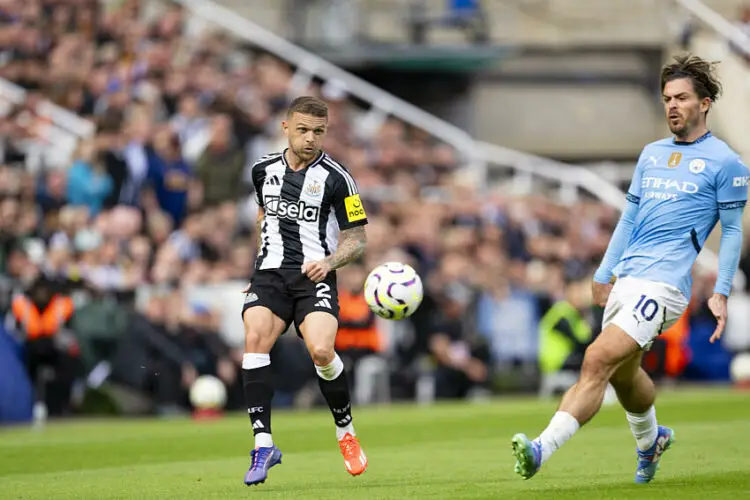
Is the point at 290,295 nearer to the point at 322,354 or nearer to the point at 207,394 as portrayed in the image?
the point at 322,354

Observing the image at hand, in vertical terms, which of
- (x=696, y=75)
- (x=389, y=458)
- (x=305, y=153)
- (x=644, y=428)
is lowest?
(x=389, y=458)

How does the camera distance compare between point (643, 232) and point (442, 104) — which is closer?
point (643, 232)

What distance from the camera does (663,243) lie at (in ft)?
29.6

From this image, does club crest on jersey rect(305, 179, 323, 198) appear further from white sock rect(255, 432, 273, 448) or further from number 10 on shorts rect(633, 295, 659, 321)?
number 10 on shorts rect(633, 295, 659, 321)

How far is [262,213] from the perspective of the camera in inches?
407

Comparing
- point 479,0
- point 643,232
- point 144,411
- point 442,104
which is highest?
point 479,0

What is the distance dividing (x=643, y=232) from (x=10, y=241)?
11902mm

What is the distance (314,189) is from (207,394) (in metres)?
9.11

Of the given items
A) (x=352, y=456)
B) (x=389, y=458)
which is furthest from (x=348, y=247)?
(x=389, y=458)

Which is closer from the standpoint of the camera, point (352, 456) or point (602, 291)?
point (602, 291)

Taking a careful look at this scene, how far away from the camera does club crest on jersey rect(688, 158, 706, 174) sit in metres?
9.02

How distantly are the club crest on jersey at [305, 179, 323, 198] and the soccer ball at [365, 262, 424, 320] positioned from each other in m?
0.90

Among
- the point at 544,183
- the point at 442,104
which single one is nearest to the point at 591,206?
the point at 544,183

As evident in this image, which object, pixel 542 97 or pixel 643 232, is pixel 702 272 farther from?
pixel 643 232
